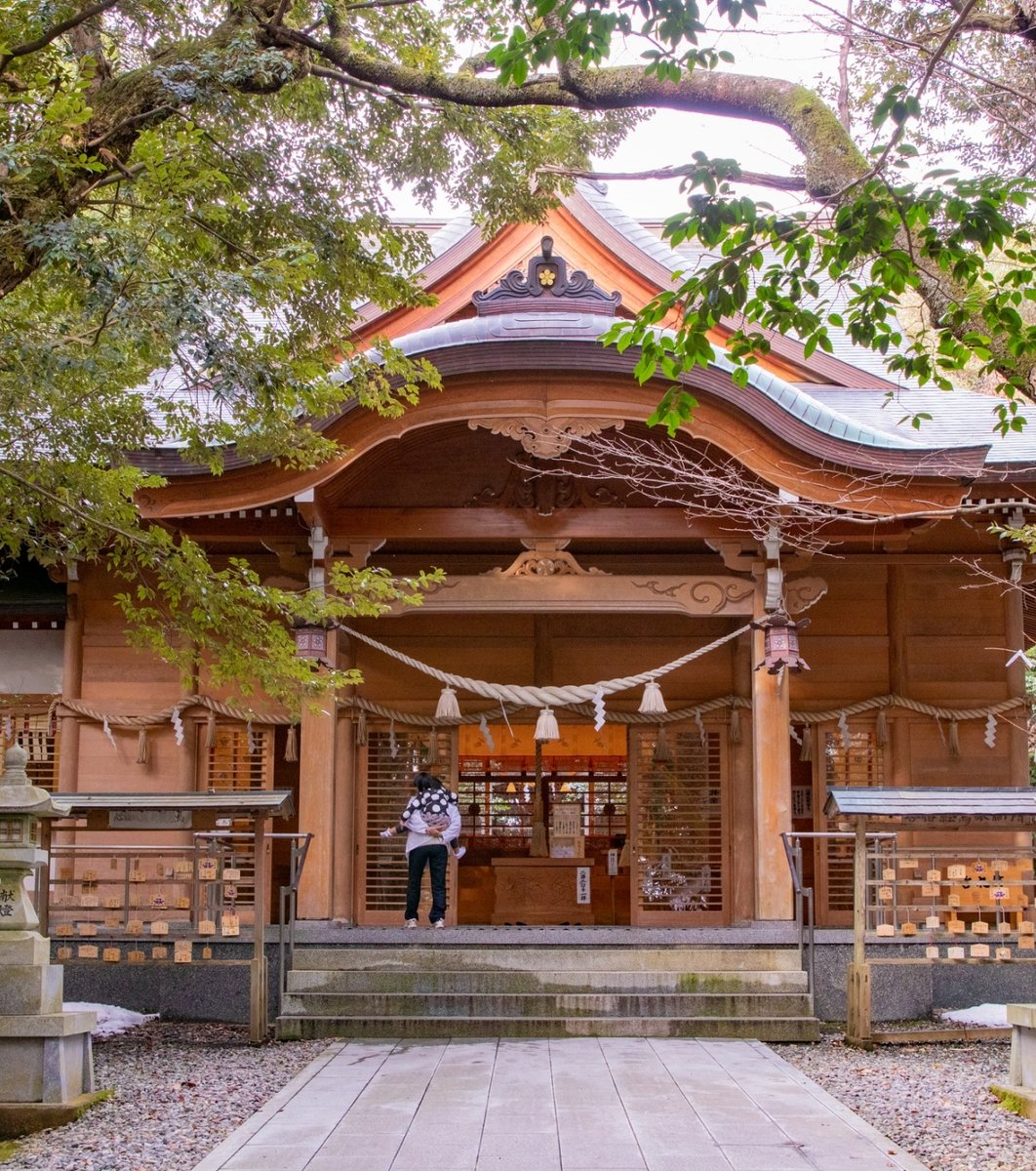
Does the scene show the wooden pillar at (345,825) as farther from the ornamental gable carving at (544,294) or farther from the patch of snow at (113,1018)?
the ornamental gable carving at (544,294)

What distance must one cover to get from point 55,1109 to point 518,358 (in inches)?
247

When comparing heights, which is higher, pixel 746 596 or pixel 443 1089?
pixel 746 596

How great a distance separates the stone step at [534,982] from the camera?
973 cm

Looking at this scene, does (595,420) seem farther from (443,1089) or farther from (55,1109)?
(55,1109)

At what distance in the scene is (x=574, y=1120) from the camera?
21.9 feet

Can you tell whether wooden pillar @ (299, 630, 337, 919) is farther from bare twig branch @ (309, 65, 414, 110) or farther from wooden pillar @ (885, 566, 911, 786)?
wooden pillar @ (885, 566, 911, 786)

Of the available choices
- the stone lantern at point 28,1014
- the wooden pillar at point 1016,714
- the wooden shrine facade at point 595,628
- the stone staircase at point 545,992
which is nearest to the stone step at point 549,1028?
the stone staircase at point 545,992

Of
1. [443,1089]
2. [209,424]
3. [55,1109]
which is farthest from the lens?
[209,424]

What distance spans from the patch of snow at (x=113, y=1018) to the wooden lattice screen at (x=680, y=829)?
4596 mm

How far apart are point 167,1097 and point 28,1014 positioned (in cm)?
104

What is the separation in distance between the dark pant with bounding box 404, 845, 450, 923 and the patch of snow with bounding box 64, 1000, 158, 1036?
224 centimetres

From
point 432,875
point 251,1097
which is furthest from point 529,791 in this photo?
point 251,1097

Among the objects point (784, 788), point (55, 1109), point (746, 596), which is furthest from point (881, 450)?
point (55, 1109)

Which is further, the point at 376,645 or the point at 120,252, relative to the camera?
the point at 376,645
